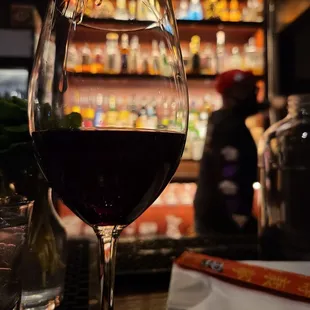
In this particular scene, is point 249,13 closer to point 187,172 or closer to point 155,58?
point 187,172

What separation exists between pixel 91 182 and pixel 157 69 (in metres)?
0.10

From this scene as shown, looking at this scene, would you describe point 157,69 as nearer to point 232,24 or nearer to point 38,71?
point 38,71

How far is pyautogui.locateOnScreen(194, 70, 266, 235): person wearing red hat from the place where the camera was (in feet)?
3.34

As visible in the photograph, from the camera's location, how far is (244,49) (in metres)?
2.68

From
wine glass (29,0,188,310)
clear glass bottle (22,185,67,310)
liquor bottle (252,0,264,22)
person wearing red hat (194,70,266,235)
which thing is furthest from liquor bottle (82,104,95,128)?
liquor bottle (252,0,264,22)

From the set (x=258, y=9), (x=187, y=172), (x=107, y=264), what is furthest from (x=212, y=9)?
(x=107, y=264)

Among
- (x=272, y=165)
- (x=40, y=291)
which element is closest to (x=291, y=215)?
(x=272, y=165)

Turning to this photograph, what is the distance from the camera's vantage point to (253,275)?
44 cm

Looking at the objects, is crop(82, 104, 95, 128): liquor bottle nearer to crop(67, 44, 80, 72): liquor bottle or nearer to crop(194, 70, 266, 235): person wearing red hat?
crop(67, 44, 80, 72): liquor bottle

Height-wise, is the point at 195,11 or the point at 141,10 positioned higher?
the point at 195,11

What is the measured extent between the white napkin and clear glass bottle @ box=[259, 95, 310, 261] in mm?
108

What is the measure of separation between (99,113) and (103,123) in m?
0.03

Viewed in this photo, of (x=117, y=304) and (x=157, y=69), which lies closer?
(x=157, y=69)

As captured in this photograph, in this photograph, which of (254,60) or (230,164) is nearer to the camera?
(230,164)
